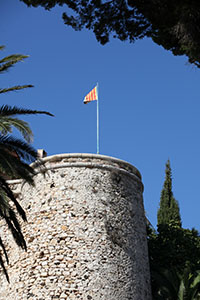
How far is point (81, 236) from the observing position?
11.0 meters

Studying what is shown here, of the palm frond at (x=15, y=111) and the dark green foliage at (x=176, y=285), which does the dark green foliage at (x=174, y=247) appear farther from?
the palm frond at (x=15, y=111)

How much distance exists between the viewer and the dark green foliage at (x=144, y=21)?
651cm

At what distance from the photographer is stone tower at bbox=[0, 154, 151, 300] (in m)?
10.4

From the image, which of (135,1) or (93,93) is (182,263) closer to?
(93,93)

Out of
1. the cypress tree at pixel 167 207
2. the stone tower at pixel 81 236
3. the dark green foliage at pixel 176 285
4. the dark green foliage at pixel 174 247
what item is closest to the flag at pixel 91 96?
the stone tower at pixel 81 236

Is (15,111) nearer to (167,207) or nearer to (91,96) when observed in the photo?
(91,96)

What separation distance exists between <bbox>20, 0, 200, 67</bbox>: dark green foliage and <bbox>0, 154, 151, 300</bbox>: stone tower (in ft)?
16.3

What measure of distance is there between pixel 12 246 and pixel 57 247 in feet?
6.12

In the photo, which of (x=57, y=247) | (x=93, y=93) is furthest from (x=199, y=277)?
(x=93, y=93)

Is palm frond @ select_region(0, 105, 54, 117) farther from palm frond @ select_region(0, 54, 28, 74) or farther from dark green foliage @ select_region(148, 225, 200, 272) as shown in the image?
dark green foliage @ select_region(148, 225, 200, 272)

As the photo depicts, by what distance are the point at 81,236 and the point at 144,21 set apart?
594 centimetres

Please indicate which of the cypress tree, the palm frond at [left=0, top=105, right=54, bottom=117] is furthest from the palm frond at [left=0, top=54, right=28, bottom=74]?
the cypress tree

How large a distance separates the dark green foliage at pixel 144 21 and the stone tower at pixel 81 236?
196 inches

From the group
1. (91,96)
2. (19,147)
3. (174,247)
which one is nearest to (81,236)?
(19,147)
